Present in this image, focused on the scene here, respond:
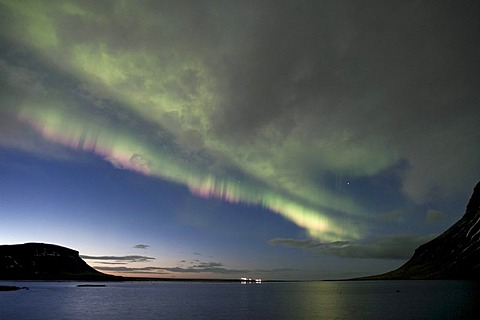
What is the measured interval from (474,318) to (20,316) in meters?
113

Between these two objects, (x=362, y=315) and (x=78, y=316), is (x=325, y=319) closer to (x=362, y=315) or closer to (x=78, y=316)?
(x=362, y=315)

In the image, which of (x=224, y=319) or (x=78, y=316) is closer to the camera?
(x=224, y=319)

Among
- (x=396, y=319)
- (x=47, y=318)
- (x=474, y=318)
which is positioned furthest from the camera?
(x=47, y=318)

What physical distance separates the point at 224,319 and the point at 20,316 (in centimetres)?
5465

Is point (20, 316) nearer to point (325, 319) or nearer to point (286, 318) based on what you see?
point (286, 318)

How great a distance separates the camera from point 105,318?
92688 millimetres

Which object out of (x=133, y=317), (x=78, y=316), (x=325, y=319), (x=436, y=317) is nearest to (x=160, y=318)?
(x=133, y=317)

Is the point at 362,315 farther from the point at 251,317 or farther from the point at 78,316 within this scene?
the point at 78,316

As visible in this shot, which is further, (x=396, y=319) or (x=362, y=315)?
(x=362, y=315)

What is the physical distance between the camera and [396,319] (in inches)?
3371

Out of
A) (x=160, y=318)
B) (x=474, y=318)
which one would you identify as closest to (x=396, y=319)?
(x=474, y=318)

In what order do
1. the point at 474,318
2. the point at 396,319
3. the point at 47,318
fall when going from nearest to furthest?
the point at 474,318 < the point at 396,319 < the point at 47,318

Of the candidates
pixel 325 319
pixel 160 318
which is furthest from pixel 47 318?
pixel 325 319

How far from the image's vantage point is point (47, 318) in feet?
300
